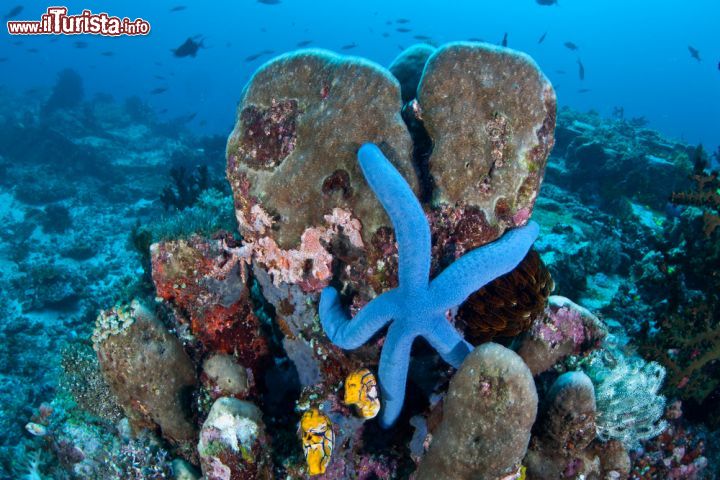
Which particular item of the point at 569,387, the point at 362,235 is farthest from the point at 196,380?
the point at 569,387

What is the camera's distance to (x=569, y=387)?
11.3 ft

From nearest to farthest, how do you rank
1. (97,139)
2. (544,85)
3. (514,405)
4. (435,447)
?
(514,405) < (435,447) < (544,85) < (97,139)

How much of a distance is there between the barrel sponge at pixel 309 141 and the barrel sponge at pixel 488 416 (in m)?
1.40

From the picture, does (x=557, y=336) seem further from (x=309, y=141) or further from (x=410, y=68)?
(x=410, y=68)

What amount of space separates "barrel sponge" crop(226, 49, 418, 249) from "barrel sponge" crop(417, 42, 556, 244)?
0.38 meters

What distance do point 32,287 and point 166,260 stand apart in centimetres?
1068

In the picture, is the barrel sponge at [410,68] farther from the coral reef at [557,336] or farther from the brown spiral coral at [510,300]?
the coral reef at [557,336]

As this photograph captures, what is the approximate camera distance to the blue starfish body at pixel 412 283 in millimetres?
3201

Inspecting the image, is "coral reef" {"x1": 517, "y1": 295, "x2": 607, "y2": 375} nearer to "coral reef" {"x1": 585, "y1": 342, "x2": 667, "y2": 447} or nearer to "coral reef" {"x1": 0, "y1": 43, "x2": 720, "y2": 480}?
"coral reef" {"x1": 0, "y1": 43, "x2": 720, "y2": 480}

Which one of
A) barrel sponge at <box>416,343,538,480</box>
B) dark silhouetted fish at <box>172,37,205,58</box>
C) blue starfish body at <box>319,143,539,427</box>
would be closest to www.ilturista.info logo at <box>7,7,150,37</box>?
dark silhouetted fish at <box>172,37,205,58</box>

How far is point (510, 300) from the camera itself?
145 inches

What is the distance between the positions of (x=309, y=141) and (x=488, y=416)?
2.72m

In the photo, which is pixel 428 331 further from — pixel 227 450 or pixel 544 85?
pixel 544 85

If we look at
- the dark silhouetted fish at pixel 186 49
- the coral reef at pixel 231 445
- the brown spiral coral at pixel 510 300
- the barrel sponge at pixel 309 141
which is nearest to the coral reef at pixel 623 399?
the brown spiral coral at pixel 510 300
